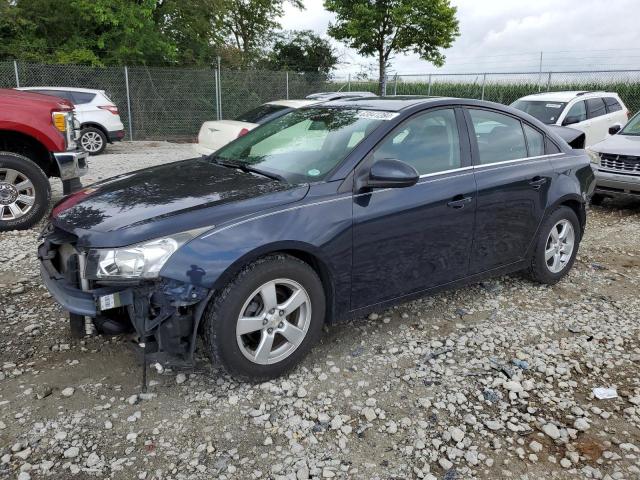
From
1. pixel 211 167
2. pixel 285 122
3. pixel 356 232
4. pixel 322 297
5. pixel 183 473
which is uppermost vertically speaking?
pixel 285 122

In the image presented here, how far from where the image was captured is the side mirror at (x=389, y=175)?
3150mm

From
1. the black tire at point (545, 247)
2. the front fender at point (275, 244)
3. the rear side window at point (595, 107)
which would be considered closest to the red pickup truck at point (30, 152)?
the front fender at point (275, 244)

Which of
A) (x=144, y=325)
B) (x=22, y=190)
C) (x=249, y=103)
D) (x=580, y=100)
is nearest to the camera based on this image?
Result: (x=144, y=325)

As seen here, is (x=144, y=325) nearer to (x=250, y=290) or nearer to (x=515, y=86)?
(x=250, y=290)

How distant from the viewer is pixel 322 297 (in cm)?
316

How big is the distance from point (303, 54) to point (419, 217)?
80.9 feet

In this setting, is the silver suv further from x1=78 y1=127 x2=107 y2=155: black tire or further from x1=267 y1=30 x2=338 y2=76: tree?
x1=267 y1=30 x2=338 y2=76: tree

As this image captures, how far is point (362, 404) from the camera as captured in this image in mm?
2959

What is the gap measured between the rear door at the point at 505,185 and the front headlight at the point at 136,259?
7.33ft

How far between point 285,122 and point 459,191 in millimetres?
1454

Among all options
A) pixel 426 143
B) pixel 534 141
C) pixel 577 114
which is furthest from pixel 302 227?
pixel 577 114

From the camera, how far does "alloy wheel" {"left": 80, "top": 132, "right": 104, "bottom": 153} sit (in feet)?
43.1

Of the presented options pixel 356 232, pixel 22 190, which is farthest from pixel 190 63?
pixel 356 232

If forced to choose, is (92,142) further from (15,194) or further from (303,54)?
(303,54)
